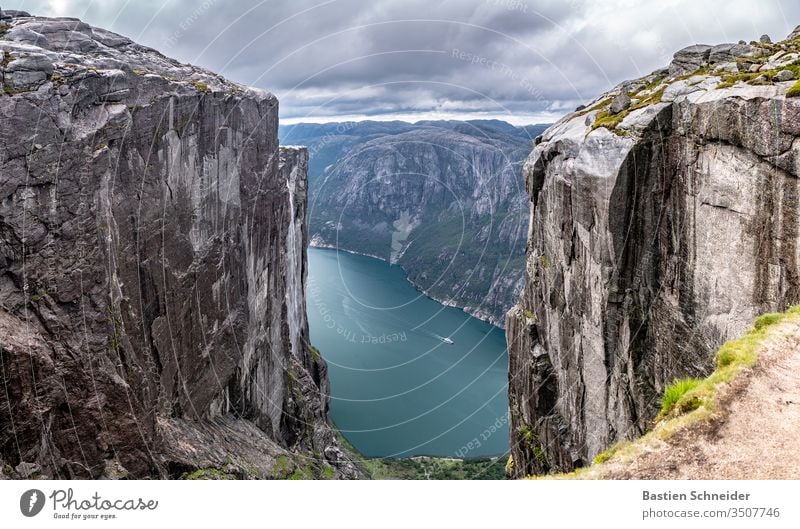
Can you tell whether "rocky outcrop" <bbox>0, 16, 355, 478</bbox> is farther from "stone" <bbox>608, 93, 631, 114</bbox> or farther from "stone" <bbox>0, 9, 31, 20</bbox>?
"stone" <bbox>608, 93, 631, 114</bbox>

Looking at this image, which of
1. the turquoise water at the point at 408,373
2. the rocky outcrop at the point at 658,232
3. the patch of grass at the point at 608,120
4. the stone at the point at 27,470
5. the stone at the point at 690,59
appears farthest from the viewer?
the turquoise water at the point at 408,373

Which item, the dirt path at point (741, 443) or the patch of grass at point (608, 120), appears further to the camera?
the patch of grass at point (608, 120)

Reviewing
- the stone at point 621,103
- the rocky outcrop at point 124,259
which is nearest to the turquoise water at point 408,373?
the rocky outcrop at point 124,259

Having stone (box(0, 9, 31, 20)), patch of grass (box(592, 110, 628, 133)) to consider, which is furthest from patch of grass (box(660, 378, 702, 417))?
stone (box(0, 9, 31, 20))

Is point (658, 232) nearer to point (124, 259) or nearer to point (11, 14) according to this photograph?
point (124, 259)

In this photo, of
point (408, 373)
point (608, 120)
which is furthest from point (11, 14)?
point (408, 373)

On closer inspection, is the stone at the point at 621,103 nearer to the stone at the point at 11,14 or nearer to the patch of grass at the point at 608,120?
the patch of grass at the point at 608,120
